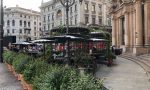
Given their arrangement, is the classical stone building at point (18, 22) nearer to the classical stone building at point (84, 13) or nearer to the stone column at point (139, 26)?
the classical stone building at point (84, 13)

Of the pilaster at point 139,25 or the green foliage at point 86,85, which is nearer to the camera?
the green foliage at point 86,85

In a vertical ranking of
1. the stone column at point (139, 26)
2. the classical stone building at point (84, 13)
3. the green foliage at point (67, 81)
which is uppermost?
the classical stone building at point (84, 13)

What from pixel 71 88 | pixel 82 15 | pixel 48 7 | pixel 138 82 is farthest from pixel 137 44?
pixel 48 7

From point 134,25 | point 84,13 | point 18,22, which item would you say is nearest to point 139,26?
point 134,25

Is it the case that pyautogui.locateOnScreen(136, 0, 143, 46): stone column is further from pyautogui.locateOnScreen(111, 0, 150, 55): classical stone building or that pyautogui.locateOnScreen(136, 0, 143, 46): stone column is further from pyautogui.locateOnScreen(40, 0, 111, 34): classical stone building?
pyautogui.locateOnScreen(40, 0, 111, 34): classical stone building

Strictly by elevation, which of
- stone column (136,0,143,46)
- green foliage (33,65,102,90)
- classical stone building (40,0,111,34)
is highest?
classical stone building (40,0,111,34)

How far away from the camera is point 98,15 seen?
76.8 meters

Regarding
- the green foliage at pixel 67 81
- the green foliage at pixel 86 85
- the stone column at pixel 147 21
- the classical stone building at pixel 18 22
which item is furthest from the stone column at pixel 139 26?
the classical stone building at pixel 18 22

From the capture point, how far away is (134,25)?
3431 centimetres

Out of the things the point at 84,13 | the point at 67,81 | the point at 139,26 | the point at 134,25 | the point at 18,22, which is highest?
the point at 18,22

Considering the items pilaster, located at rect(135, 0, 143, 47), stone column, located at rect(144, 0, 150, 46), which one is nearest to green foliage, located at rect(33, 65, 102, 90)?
stone column, located at rect(144, 0, 150, 46)

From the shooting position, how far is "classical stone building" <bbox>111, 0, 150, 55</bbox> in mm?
31250

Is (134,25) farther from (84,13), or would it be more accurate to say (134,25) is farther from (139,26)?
(84,13)

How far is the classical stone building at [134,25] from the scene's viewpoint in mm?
31250
